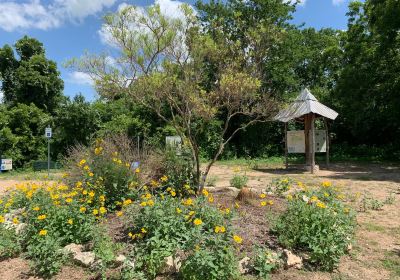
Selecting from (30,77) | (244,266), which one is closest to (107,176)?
(244,266)

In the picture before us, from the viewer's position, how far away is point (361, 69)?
1697 cm

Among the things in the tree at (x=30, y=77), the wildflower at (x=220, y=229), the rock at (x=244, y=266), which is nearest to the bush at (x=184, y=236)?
the wildflower at (x=220, y=229)

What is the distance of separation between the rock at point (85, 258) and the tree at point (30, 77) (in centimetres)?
2197

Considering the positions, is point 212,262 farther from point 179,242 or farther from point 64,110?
point 64,110

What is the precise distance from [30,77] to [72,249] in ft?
72.0

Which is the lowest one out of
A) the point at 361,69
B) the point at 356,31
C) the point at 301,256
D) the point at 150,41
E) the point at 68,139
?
the point at 301,256

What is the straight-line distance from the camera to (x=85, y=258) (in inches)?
162

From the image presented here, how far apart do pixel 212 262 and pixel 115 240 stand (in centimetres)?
152

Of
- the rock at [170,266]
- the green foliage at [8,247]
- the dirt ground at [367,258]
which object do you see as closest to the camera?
the rock at [170,266]

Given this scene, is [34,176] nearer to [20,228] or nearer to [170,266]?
[20,228]

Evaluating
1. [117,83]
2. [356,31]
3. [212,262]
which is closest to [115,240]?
[212,262]

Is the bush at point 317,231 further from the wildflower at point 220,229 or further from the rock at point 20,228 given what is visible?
the rock at point 20,228

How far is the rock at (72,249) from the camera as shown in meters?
4.14

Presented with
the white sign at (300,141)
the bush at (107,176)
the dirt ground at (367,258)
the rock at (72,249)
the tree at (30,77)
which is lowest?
the dirt ground at (367,258)
